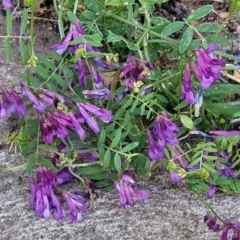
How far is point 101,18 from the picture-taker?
214 cm

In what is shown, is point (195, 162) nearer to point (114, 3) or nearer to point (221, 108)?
point (221, 108)

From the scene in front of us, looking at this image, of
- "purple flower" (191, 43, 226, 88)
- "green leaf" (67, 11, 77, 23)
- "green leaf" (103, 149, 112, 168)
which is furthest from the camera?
"green leaf" (67, 11, 77, 23)

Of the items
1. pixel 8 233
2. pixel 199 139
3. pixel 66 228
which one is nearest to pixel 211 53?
pixel 199 139

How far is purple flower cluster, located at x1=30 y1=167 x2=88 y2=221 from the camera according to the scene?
194cm

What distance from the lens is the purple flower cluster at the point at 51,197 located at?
6.36ft

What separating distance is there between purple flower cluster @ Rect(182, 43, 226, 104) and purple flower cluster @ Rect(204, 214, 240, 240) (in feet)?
1.23

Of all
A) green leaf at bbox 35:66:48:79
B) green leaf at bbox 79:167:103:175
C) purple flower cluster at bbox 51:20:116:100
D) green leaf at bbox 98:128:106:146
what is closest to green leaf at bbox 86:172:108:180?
green leaf at bbox 79:167:103:175

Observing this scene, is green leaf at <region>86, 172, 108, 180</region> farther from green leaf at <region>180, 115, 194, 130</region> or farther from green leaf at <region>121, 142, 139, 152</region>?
green leaf at <region>180, 115, 194, 130</region>

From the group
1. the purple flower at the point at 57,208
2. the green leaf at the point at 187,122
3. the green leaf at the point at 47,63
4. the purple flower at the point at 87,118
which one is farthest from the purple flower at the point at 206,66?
the purple flower at the point at 57,208

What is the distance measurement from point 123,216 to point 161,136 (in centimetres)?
31

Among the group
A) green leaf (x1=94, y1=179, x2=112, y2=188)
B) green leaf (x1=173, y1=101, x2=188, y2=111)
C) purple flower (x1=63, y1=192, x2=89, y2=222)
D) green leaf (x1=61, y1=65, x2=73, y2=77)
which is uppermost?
green leaf (x1=61, y1=65, x2=73, y2=77)

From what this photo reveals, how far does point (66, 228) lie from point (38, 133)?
1.01 feet

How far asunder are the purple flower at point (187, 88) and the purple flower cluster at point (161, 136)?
8 cm

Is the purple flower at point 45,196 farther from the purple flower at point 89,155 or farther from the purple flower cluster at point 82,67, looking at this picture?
the purple flower cluster at point 82,67
